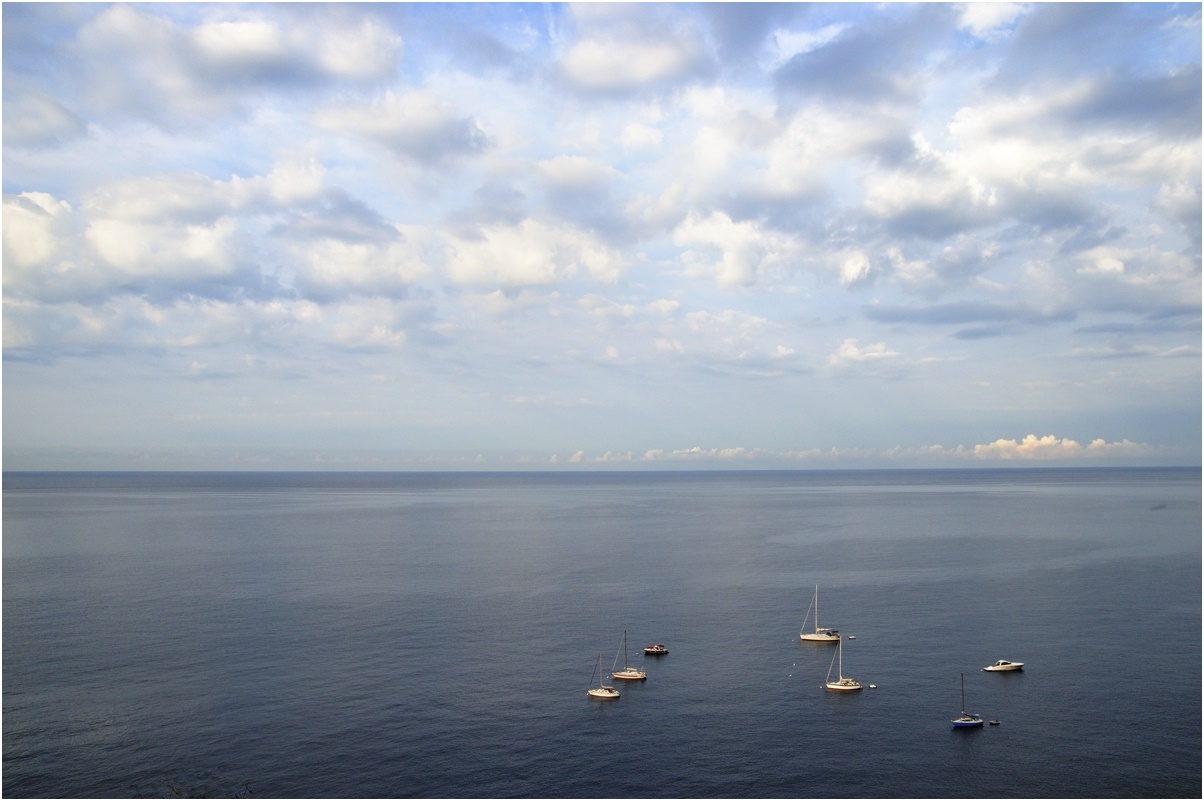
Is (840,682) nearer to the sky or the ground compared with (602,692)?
nearer to the sky

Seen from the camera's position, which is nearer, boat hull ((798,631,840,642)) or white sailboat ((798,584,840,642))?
boat hull ((798,631,840,642))

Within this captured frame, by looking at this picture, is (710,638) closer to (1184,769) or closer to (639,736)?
(639,736)

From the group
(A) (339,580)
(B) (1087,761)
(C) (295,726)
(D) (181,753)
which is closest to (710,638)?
(B) (1087,761)

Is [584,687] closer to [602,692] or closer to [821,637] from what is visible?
[602,692]

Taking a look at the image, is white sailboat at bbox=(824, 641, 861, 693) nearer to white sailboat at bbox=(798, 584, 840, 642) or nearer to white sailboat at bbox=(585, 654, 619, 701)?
white sailboat at bbox=(798, 584, 840, 642)

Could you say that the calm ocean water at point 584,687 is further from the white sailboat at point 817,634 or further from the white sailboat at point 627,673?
the white sailboat at point 817,634

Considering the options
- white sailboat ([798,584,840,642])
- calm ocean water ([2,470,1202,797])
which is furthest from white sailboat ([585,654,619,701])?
white sailboat ([798,584,840,642])

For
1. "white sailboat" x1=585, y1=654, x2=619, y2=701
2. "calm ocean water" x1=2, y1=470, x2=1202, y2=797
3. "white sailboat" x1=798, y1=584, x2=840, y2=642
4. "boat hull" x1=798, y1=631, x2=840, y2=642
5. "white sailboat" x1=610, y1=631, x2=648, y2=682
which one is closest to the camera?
"calm ocean water" x1=2, y1=470, x2=1202, y2=797

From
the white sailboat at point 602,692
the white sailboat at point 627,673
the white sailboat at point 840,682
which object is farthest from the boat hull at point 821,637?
the white sailboat at point 602,692

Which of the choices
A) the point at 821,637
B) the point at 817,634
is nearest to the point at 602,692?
the point at 821,637

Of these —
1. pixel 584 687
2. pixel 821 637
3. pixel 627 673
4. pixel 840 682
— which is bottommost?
pixel 584 687

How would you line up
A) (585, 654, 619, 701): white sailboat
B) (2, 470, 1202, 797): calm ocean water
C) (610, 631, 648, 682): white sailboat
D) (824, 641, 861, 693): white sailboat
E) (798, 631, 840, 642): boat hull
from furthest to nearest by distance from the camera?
(798, 631, 840, 642): boat hull → (610, 631, 648, 682): white sailboat → (824, 641, 861, 693): white sailboat → (585, 654, 619, 701): white sailboat → (2, 470, 1202, 797): calm ocean water
